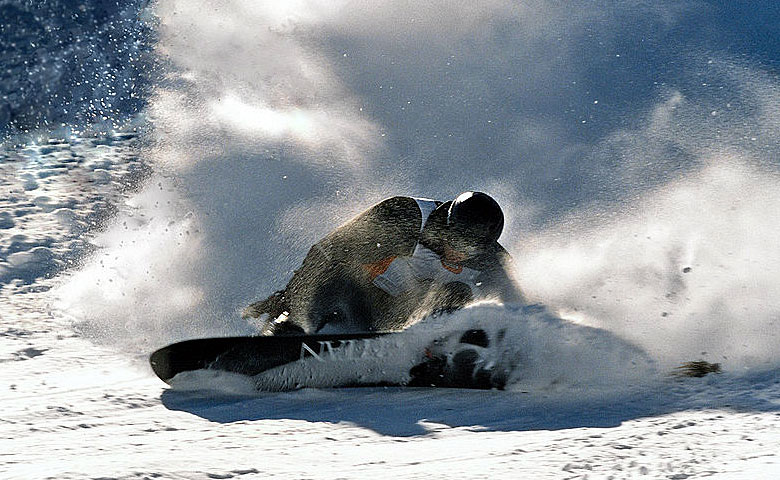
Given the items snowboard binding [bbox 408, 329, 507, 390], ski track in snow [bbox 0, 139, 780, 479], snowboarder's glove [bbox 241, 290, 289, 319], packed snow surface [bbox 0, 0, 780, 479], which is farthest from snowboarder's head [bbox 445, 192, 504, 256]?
snowboarder's glove [bbox 241, 290, 289, 319]

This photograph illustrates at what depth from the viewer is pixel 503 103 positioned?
26.9 feet

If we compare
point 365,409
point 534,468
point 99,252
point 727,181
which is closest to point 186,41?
point 99,252

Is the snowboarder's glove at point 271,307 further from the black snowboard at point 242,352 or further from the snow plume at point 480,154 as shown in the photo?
the black snowboard at point 242,352

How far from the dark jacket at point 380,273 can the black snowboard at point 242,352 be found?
0.28 m

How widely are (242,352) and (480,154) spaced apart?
4593 millimetres

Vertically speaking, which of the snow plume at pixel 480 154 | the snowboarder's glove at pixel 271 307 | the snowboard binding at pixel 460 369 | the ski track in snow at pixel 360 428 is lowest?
the ski track in snow at pixel 360 428

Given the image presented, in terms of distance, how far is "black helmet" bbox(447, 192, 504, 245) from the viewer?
3.36 m

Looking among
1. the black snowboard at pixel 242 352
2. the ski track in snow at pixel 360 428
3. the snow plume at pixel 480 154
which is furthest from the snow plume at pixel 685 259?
the black snowboard at pixel 242 352

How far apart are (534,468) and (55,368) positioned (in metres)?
2.09

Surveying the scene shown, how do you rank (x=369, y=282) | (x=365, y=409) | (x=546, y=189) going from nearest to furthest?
(x=365, y=409)
(x=369, y=282)
(x=546, y=189)

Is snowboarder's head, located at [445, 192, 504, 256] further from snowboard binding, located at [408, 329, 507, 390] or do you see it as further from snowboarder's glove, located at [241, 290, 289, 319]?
snowboarder's glove, located at [241, 290, 289, 319]

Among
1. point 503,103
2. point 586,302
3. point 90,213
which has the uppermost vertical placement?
point 503,103

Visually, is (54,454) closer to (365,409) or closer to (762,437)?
(365,409)

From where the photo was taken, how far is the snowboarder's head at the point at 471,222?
11.0ft
